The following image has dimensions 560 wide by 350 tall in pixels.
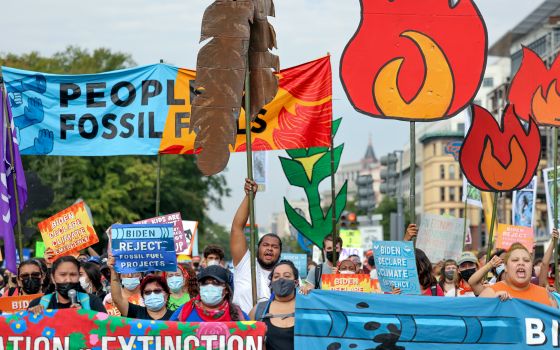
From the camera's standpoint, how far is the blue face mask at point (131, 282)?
33.7ft

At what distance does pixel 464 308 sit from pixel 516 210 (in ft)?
41.2

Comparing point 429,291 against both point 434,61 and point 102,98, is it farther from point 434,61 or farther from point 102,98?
point 102,98

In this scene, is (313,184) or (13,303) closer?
(13,303)

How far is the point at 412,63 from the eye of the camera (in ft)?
31.2

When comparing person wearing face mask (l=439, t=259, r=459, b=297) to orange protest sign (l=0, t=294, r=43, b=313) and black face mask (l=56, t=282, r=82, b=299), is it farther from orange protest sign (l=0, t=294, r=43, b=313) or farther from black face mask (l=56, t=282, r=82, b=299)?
black face mask (l=56, t=282, r=82, b=299)

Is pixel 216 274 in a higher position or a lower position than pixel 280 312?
higher

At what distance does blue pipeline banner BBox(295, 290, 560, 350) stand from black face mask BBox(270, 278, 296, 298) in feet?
0.27

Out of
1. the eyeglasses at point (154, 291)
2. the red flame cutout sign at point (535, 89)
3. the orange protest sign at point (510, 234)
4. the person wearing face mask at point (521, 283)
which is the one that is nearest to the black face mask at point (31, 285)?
the eyeglasses at point (154, 291)

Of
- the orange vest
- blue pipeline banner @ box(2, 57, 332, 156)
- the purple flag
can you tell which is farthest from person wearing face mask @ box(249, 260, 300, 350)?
blue pipeline banner @ box(2, 57, 332, 156)

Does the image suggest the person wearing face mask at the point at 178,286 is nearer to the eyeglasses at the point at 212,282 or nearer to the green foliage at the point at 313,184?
→ the eyeglasses at the point at 212,282

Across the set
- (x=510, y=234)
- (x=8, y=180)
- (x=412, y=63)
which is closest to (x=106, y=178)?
(x=510, y=234)

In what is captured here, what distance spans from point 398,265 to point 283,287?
3.71 ft

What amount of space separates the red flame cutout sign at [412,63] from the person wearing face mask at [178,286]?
6.66 ft

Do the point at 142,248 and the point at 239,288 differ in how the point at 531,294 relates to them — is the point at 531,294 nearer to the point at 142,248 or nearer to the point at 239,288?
the point at 239,288
